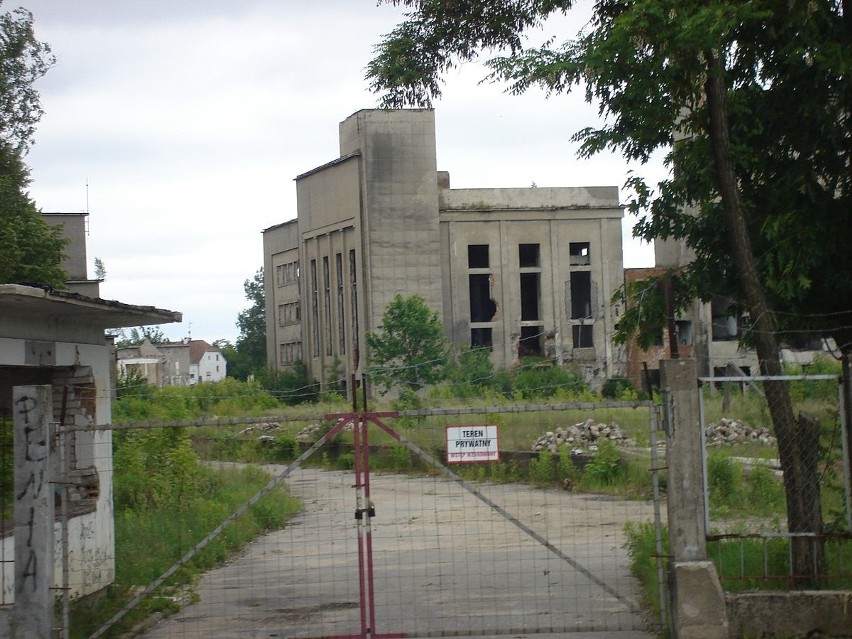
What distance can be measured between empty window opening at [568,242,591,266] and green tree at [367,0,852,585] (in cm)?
4722

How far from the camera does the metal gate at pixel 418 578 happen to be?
8930mm

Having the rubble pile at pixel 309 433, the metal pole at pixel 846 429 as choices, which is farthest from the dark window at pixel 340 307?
the metal pole at pixel 846 429

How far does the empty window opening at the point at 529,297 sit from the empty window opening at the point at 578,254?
2.23 meters

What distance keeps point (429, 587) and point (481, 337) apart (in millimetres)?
45823

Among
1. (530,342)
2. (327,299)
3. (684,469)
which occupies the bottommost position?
(684,469)

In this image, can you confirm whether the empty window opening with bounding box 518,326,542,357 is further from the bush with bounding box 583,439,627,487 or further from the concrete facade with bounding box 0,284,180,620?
the concrete facade with bounding box 0,284,180,620

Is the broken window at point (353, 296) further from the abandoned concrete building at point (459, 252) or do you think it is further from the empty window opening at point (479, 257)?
the empty window opening at point (479, 257)

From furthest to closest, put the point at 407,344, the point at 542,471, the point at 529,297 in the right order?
the point at 529,297, the point at 407,344, the point at 542,471

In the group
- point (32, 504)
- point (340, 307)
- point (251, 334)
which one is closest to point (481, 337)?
point (340, 307)

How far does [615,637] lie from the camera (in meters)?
9.29

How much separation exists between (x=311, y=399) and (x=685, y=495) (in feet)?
176

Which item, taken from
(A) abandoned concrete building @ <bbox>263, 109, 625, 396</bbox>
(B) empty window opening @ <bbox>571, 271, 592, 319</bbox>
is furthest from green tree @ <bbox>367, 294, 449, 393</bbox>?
(B) empty window opening @ <bbox>571, 271, 592, 319</bbox>

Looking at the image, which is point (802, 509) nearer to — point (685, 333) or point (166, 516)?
point (166, 516)

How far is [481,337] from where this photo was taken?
191 feet
